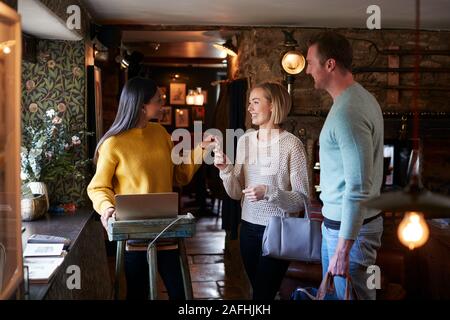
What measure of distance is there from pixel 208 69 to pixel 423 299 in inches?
292

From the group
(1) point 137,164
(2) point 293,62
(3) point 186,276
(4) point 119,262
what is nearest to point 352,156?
(3) point 186,276

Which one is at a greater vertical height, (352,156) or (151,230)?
(352,156)

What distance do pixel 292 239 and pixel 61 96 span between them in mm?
2290

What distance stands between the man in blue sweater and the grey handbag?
36cm

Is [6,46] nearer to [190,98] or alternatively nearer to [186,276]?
[186,276]

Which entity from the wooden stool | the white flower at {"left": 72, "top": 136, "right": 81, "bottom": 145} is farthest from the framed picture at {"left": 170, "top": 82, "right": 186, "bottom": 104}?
the wooden stool

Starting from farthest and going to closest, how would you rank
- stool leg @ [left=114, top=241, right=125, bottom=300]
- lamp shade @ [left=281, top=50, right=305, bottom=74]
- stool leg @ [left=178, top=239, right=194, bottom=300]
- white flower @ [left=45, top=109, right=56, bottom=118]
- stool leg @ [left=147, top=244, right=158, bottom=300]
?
lamp shade @ [left=281, top=50, right=305, bottom=74] < white flower @ [left=45, top=109, right=56, bottom=118] < stool leg @ [left=114, top=241, right=125, bottom=300] < stool leg @ [left=178, top=239, right=194, bottom=300] < stool leg @ [left=147, top=244, right=158, bottom=300]

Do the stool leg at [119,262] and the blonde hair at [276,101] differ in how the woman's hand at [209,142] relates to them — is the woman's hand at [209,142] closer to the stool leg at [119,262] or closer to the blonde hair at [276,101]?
the blonde hair at [276,101]

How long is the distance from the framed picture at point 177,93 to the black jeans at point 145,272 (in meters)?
7.88

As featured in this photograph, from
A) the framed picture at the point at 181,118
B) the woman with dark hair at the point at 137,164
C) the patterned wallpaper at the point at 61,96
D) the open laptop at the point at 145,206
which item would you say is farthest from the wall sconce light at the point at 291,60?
the framed picture at the point at 181,118

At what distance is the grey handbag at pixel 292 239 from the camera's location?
2.67m

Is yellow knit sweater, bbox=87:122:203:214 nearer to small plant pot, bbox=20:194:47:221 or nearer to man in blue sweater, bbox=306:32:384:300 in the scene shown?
man in blue sweater, bbox=306:32:384:300

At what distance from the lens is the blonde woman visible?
2758mm

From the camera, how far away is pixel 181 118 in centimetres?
1041
